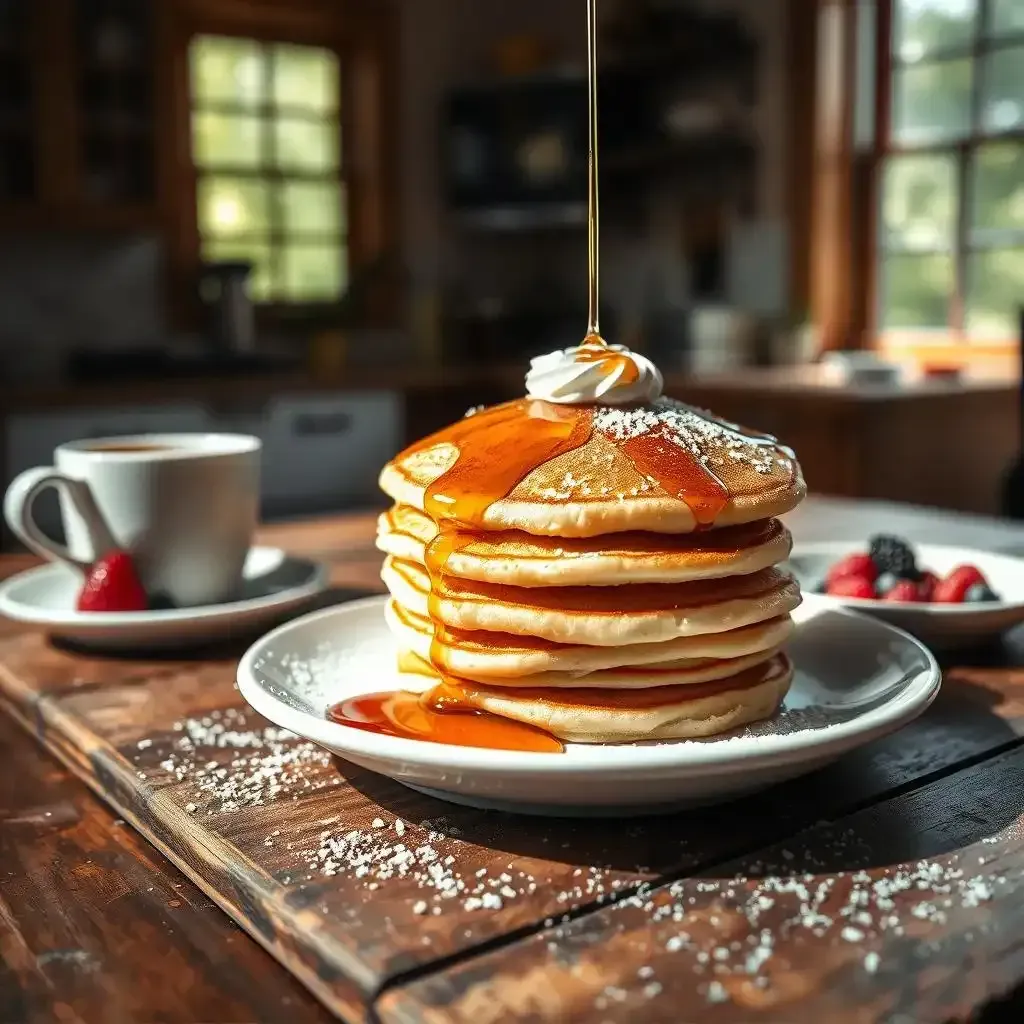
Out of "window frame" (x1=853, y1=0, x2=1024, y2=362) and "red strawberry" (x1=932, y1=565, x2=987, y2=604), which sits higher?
"window frame" (x1=853, y1=0, x2=1024, y2=362)

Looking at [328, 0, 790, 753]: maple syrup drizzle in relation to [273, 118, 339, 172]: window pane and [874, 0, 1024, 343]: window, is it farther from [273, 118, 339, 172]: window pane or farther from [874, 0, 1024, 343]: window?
[273, 118, 339, 172]: window pane

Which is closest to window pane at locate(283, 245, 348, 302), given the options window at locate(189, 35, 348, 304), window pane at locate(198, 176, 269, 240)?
window at locate(189, 35, 348, 304)

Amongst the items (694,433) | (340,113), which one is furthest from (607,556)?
(340,113)

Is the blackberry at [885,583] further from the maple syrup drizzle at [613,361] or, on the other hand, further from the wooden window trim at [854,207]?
the wooden window trim at [854,207]

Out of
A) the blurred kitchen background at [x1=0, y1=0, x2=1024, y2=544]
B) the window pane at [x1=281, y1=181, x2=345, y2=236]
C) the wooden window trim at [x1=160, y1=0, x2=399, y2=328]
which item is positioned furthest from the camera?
the window pane at [x1=281, y1=181, x2=345, y2=236]

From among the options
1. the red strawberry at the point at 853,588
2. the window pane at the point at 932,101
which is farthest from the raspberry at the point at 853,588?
the window pane at the point at 932,101

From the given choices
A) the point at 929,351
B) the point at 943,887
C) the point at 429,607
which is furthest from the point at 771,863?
the point at 929,351

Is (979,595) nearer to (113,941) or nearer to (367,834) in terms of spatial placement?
(367,834)

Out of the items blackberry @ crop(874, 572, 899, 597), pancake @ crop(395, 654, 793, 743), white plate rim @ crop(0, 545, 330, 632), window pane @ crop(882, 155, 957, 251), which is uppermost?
window pane @ crop(882, 155, 957, 251)
